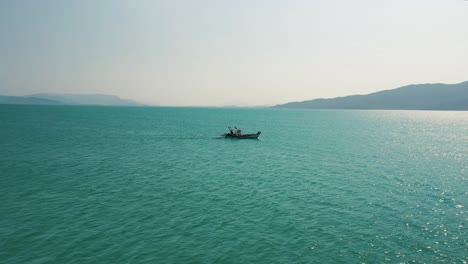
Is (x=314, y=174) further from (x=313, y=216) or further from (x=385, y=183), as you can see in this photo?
(x=313, y=216)

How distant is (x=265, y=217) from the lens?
2381 cm

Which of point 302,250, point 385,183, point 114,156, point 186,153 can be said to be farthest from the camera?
point 186,153

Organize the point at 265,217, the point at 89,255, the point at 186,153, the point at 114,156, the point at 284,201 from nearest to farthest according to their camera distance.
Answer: the point at 89,255 → the point at 265,217 → the point at 284,201 → the point at 114,156 → the point at 186,153

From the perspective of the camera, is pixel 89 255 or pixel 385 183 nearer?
pixel 89 255

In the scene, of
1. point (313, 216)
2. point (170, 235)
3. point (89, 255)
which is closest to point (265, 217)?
point (313, 216)

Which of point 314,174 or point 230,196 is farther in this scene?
point 314,174

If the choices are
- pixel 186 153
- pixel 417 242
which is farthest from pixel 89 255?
pixel 186 153

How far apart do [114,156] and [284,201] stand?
117 feet

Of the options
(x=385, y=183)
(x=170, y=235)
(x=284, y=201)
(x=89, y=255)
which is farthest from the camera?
(x=385, y=183)

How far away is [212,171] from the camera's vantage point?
41.3 metres

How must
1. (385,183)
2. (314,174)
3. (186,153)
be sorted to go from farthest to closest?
(186,153), (314,174), (385,183)

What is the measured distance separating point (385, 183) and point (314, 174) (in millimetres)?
9106

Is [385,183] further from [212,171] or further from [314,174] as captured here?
[212,171]

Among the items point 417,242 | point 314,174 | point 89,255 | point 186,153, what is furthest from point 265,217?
point 186,153
